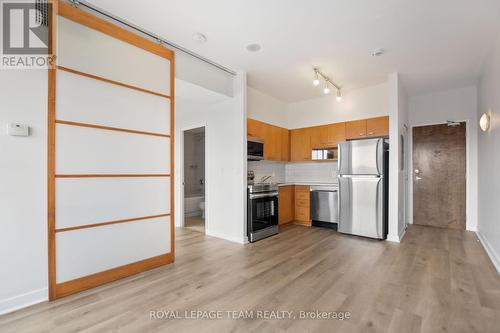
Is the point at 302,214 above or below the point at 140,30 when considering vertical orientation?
below

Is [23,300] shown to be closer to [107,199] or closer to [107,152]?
[107,199]

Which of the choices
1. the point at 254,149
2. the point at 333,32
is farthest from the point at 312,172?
the point at 333,32

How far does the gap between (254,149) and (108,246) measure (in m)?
2.79

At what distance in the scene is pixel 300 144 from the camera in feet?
Answer: 18.2

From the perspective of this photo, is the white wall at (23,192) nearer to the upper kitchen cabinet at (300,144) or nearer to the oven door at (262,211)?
the oven door at (262,211)

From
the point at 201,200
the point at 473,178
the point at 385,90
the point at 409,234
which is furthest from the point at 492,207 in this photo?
the point at 201,200

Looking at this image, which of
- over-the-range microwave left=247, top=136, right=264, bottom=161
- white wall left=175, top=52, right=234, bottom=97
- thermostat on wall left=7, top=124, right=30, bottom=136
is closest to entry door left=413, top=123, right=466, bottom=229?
over-the-range microwave left=247, top=136, right=264, bottom=161

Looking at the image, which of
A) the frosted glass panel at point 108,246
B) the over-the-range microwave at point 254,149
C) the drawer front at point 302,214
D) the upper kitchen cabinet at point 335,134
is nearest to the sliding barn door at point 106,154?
the frosted glass panel at point 108,246

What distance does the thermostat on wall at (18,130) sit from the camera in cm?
198

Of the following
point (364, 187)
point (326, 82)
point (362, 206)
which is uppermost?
point (326, 82)

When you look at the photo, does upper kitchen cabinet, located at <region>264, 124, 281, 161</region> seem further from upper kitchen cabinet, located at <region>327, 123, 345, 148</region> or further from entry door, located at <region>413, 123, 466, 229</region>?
entry door, located at <region>413, 123, 466, 229</region>

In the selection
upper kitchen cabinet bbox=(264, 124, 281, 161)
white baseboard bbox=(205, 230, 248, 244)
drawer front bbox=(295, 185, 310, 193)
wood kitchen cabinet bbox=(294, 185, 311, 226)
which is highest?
upper kitchen cabinet bbox=(264, 124, 281, 161)
